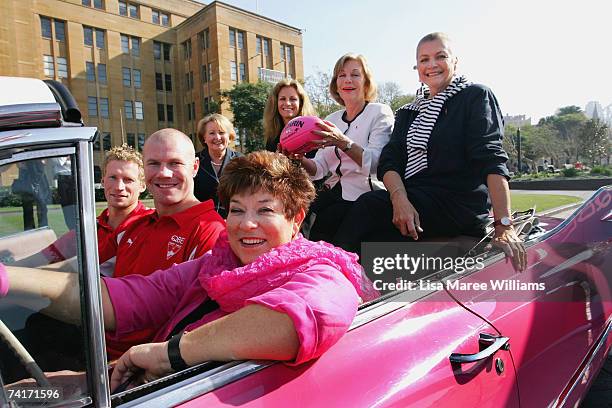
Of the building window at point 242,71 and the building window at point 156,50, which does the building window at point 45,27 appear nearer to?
the building window at point 156,50

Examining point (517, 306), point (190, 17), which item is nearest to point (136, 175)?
point (517, 306)

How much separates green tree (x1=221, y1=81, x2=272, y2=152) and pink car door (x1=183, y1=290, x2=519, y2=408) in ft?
131

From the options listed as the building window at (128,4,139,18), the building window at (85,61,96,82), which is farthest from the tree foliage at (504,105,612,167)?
the building window at (85,61,96,82)

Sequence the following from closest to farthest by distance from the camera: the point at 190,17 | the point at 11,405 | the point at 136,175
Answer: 1. the point at 11,405
2. the point at 136,175
3. the point at 190,17

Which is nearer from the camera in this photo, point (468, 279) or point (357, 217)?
point (468, 279)

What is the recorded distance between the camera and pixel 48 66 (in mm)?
43531

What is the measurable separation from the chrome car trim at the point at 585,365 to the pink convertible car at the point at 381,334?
1 cm

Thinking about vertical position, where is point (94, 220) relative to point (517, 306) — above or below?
above

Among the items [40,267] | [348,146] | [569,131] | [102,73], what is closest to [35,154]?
[40,267]

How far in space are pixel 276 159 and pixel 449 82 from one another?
1.35 m

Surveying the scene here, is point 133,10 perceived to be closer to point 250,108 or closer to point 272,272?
point 250,108

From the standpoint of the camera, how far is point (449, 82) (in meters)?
2.60

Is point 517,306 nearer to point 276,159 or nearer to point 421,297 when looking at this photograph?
point 421,297

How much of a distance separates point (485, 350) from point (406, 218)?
0.96m
